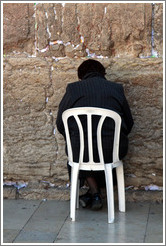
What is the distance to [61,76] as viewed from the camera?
15.9ft

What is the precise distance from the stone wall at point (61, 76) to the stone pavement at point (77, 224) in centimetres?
24

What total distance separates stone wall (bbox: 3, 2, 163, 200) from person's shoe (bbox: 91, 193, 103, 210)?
450 millimetres

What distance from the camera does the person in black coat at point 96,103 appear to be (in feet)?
14.0

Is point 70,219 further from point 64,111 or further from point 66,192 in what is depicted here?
point 64,111

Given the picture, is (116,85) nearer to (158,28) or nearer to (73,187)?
(158,28)

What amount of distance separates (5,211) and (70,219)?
2.17ft

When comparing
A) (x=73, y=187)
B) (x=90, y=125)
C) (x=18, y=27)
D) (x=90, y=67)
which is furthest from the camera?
(x=18, y=27)

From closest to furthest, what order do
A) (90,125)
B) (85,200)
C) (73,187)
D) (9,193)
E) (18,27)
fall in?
(90,125) < (73,187) < (85,200) < (18,27) < (9,193)

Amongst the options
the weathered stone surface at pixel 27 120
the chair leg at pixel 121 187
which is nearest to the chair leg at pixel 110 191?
the chair leg at pixel 121 187

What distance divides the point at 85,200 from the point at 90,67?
122cm

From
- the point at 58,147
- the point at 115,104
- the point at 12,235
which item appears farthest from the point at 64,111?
the point at 12,235

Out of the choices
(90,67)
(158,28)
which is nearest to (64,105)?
(90,67)

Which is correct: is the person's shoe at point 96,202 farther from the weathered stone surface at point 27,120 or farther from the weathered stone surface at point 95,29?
the weathered stone surface at point 95,29

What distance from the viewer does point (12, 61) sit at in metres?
4.92
